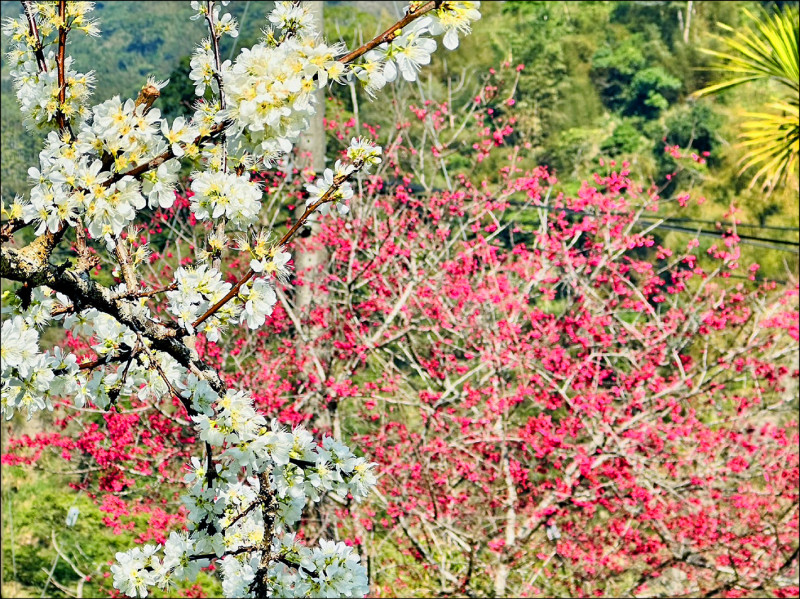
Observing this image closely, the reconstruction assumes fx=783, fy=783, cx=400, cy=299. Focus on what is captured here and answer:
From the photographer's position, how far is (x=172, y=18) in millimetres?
12523

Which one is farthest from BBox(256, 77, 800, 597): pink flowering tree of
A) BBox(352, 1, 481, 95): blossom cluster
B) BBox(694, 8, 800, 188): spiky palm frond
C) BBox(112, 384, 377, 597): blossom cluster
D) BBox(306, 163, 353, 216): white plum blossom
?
BBox(352, 1, 481, 95): blossom cluster

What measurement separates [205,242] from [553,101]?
26.7m

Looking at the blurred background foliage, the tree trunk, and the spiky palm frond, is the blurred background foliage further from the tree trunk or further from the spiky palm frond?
the tree trunk

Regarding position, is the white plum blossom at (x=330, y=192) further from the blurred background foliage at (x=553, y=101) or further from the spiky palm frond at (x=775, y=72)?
the spiky palm frond at (x=775, y=72)

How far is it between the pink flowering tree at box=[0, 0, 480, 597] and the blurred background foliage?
0.20 m

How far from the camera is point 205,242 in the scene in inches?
80.1

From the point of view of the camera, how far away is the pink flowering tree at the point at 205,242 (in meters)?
1.55

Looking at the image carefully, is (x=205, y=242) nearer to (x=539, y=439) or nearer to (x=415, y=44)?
(x=415, y=44)

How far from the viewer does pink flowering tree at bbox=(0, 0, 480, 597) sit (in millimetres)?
1547

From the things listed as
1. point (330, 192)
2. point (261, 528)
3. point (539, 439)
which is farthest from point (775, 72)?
point (261, 528)

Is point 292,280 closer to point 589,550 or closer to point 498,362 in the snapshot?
point 498,362

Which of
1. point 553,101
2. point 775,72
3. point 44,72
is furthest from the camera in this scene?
point 553,101

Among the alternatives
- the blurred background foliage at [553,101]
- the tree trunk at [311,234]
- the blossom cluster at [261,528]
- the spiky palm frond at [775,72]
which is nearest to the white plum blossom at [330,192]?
the blurred background foliage at [553,101]

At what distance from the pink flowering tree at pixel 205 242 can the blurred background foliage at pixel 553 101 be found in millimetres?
200
